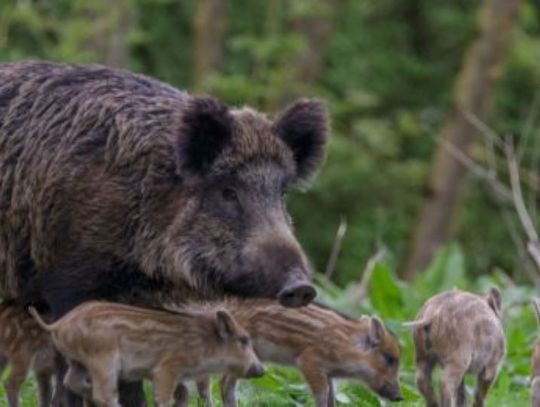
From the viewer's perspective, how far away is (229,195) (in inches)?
370

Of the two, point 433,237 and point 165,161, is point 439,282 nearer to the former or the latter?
point 165,161

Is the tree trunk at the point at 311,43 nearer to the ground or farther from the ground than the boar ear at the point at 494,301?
nearer to the ground

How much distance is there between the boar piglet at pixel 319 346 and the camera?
379 inches

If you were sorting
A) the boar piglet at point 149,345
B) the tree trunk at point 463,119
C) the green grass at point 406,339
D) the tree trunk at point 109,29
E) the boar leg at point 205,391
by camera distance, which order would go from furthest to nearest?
the tree trunk at point 463,119 < the tree trunk at point 109,29 < the green grass at point 406,339 < the boar leg at point 205,391 < the boar piglet at point 149,345

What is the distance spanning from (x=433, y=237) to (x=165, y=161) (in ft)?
55.6

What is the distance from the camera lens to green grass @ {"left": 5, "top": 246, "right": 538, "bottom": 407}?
34.6 ft

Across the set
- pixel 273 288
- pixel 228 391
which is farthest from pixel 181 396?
pixel 273 288

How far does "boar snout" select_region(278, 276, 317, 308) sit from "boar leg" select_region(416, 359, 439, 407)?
0.91 meters

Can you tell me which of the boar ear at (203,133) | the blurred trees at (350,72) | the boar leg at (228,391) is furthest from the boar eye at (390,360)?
the blurred trees at (350,72)

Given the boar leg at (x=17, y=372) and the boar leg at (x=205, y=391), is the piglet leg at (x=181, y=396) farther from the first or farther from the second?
the boar leg at (x=17, y=372)

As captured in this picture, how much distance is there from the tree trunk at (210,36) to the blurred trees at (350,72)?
0.10 feet

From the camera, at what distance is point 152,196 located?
9414 millimetres

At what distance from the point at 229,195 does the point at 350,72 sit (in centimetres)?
2404

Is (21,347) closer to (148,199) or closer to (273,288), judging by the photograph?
(148,199)
